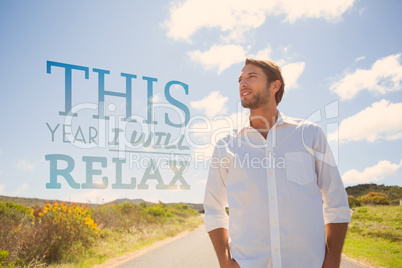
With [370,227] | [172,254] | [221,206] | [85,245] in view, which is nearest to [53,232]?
[85,245]

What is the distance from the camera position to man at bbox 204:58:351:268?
2.31 meters

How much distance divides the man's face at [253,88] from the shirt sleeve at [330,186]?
0.54 meters

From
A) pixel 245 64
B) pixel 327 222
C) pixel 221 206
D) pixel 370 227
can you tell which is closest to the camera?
pixel 327 222

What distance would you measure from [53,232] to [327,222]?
456 inches

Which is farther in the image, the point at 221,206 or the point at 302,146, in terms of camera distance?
the point at 221,206

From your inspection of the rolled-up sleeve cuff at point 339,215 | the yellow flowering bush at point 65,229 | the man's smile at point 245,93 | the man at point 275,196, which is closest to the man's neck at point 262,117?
the man at point 275,196

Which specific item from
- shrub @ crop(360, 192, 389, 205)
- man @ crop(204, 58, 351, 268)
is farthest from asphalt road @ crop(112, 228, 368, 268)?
shrub @ crop(360, 192, 389, 205)

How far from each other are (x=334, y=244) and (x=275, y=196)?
0.52 meters

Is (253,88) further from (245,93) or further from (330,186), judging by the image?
(330,186)

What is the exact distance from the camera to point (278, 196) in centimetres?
236

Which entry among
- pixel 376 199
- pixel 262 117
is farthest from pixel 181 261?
pixel 376 199

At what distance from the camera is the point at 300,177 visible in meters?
2.41

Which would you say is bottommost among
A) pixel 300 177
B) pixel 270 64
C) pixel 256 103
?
pixel 300 177

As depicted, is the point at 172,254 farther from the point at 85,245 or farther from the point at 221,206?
the point at 221,206
